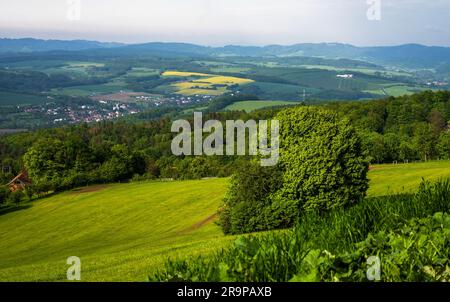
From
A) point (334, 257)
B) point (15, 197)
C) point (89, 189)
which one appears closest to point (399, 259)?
point (334, 257)

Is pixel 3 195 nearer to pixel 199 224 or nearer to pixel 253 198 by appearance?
pixel 199 224

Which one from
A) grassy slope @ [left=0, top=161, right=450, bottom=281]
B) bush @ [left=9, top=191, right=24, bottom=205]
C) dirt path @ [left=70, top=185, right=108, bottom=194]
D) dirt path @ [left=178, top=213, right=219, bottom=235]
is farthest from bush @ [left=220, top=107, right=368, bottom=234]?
bush @ [left=9, top=191, right=24, bottom=205]

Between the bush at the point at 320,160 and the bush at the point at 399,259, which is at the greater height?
the bush at the point at 399,259

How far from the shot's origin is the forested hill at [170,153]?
102m

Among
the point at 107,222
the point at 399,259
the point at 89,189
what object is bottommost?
the point at 89,189

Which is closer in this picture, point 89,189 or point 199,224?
point 199,224

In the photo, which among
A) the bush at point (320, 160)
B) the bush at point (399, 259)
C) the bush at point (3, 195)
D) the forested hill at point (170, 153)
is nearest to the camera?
the bush at point (399, 259)

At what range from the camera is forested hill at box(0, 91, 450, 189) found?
334 feet

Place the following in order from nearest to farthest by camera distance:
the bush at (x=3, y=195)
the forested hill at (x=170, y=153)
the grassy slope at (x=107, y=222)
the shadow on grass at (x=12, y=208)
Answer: the grassy slope at (x=107, y=222), the shadow on grass at (x=12, y=208), the bush at (x=3, y=195), the forested hill at (x=170, y=153)

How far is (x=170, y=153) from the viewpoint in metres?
154

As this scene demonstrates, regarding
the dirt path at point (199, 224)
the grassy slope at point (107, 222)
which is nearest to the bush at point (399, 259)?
the grassy slope at point (107, 222)

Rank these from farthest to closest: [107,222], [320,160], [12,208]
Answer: [12,208], [107,222], [320,160]

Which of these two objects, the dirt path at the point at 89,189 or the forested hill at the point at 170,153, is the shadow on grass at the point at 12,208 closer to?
the dirt path at the point at 89,189
